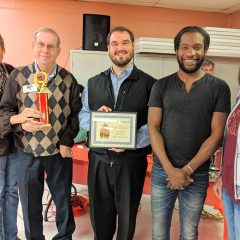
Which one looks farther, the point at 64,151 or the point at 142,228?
the point at 142,228

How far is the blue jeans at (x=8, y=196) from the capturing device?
6.50 feet

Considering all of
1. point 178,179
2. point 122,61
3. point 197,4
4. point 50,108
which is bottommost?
point 178,179

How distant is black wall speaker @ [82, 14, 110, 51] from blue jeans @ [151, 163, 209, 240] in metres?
2.55

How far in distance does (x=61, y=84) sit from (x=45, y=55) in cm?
21

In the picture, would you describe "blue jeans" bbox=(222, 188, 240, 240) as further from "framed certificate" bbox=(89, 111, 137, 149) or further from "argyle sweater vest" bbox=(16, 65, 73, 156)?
"argyle sweater vest" bbox=(16, 65, 73, 156)

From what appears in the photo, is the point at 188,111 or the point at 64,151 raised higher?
the point at 188,111

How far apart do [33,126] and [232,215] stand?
3.95 ft

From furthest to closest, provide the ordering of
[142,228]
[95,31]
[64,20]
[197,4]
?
1. [64,20]
2. [197,4]
3. [95,31]
4. [142,228]

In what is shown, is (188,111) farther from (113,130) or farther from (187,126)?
(113,130)

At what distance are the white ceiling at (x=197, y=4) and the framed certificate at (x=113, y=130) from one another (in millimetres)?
2769

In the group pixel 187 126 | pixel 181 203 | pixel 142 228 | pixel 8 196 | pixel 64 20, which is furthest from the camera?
pixel 64 20

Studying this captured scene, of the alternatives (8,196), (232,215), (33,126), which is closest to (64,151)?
(33,126)

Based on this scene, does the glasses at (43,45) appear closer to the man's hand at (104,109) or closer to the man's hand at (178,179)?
the man's hand at (104,109)

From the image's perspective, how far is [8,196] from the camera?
207cm
